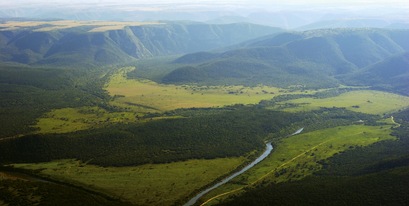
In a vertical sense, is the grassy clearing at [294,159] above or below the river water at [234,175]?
below

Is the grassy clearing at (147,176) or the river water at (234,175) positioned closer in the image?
the river water at (234,175)

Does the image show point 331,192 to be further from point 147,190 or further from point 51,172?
point 51,172

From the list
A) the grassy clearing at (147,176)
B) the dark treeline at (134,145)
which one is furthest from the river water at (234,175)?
the dark treeline at (134,145)

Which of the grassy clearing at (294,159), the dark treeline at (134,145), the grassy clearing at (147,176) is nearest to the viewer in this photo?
the grassy clearing at (147,176)

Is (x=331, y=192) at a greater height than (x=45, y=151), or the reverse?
(x=45, y=151)

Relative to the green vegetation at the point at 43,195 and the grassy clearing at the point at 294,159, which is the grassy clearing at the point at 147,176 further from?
the grassy clearing at the point at 294,159

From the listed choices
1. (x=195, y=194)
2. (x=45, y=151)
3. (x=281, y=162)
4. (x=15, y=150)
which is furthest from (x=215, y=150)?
(x=15, y=150)

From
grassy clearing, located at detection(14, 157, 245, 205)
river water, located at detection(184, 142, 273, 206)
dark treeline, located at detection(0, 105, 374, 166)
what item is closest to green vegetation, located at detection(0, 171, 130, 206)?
grassy clearing, located at detection(14, 157, 245, 205)
